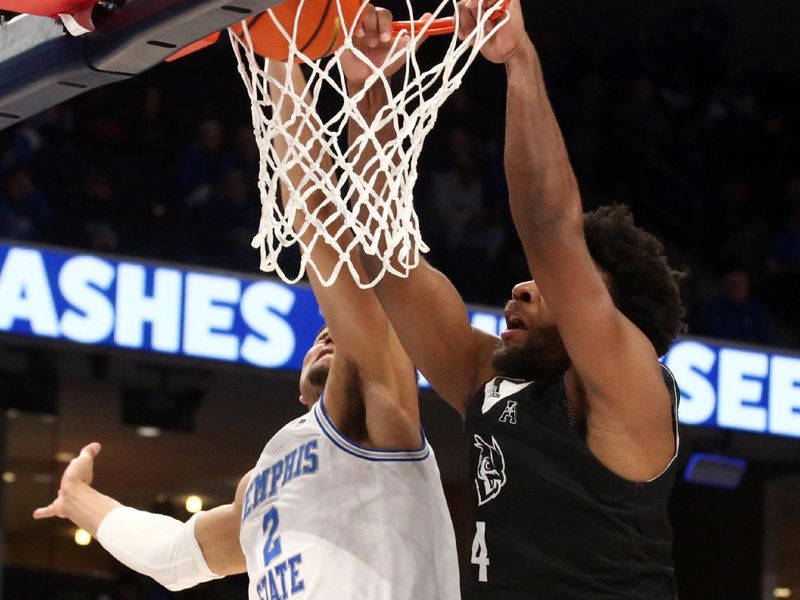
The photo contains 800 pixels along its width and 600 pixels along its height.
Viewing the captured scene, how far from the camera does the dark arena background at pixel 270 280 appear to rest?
22.8 ft

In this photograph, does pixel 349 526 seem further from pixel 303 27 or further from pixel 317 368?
pixel 303 27

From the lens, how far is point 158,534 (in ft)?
12.3

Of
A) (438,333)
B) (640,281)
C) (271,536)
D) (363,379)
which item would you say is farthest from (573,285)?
(271,536)

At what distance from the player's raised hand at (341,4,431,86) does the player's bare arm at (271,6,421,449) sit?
22 centimetres

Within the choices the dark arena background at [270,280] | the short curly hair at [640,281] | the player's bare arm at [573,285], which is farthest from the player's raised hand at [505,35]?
the dark arena background at [270,280]

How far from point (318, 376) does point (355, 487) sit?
439 mm

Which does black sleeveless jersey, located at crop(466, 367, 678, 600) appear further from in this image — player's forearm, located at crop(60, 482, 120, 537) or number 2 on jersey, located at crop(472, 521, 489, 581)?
player's forearm, located at crop(60, 482, 120, 537)

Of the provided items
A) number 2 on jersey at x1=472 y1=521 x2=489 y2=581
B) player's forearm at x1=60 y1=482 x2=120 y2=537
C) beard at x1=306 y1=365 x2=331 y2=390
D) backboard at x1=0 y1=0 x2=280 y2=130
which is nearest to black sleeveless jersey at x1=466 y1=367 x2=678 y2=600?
number 2 on jersey at x1=472 y1=521 x2=489 y2=581

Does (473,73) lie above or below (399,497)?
above

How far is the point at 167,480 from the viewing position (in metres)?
9.07

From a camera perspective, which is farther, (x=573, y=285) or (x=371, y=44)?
(x=371, y=44)

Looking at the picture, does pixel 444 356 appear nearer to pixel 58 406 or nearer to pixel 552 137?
pixel 552 137

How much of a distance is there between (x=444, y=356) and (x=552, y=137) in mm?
632

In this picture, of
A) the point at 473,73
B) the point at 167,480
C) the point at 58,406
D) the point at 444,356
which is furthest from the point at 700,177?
the point at 444,356
